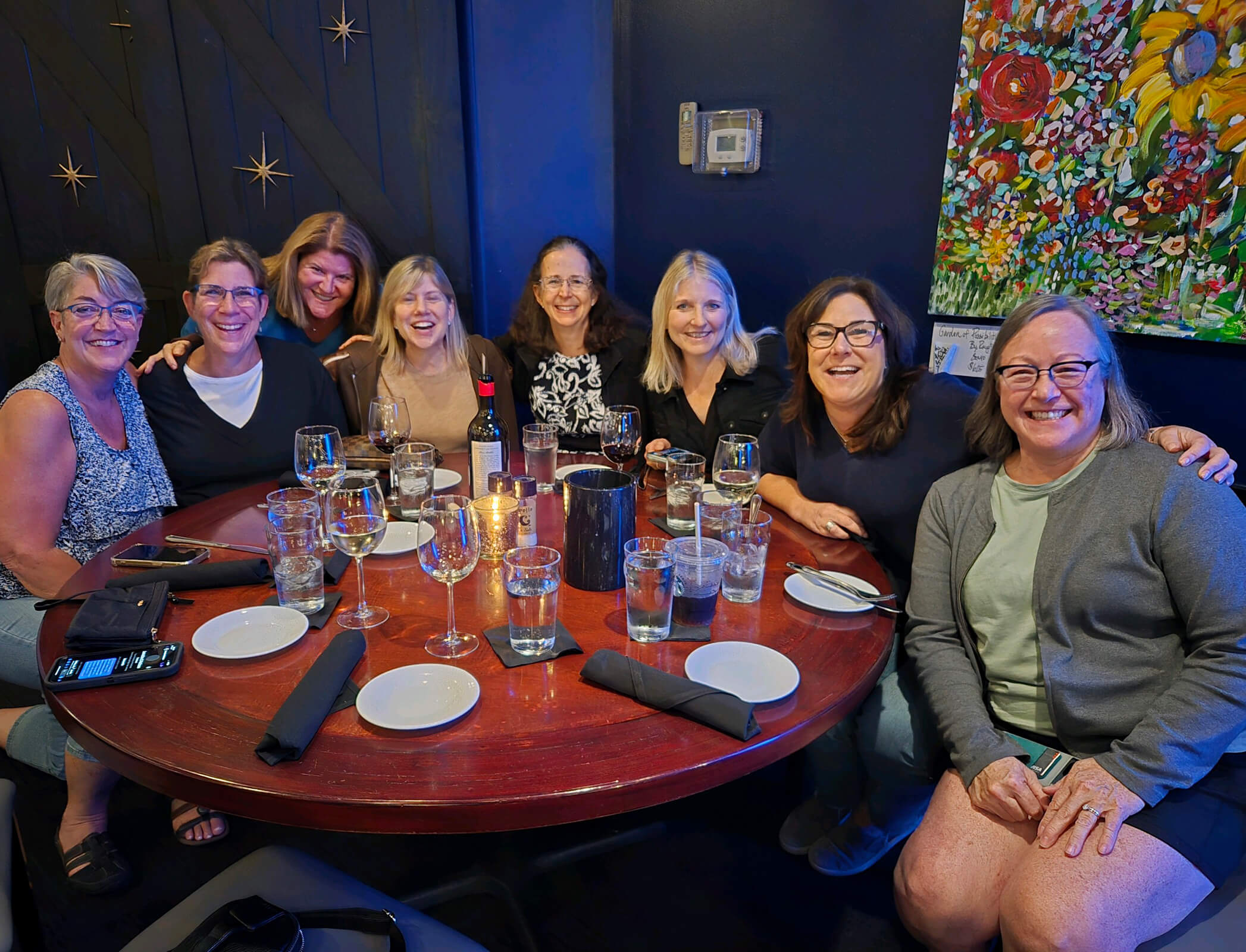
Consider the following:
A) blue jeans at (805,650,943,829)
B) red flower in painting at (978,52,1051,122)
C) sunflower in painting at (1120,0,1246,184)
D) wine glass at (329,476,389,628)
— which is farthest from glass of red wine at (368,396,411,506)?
sunflower in painting at (1120,0,1246,184)

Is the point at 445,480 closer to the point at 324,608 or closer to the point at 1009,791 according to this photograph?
the point at 324,608

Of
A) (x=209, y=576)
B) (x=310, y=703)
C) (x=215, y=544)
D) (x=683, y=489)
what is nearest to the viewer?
(x=310, y=703)

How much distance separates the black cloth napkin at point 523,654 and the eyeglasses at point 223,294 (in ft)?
5.31

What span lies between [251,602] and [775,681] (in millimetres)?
992

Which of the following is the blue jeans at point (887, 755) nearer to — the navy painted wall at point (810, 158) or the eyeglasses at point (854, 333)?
the eyeglasses at point (854, 333)

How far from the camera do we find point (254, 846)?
83.0 inches

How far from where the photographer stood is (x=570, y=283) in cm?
301

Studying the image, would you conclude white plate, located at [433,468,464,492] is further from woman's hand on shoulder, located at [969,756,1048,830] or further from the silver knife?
woman's hand on shoulder, located at [969,756,1048,830]

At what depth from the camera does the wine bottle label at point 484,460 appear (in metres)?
1.98

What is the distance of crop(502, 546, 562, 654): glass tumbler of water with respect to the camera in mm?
1281

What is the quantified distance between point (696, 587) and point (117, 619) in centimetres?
99

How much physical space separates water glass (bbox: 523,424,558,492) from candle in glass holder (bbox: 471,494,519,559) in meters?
0.39

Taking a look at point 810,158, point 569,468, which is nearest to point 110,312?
point 569,468

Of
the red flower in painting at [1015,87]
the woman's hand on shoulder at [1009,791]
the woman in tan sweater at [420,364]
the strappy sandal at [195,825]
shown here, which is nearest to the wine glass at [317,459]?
the woman in tan sweater at [420,364]
